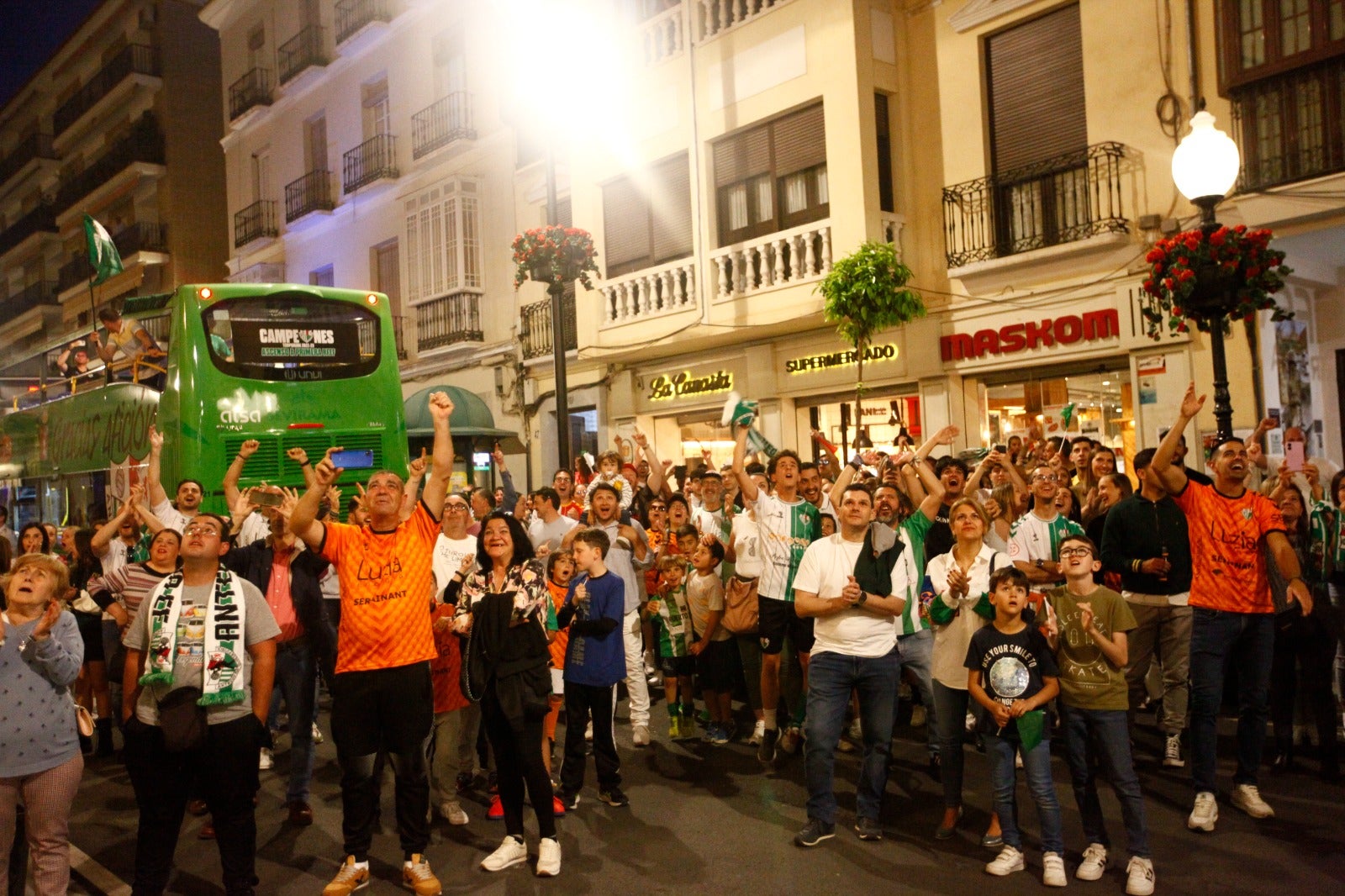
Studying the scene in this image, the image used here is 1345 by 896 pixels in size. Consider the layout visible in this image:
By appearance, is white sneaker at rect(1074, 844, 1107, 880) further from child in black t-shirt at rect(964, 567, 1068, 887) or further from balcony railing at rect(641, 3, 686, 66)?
balcony railing at rect(641, 3, 686, 66)

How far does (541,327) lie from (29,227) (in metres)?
33.5

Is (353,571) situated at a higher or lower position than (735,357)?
lower

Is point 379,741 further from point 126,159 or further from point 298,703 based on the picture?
point 126,159

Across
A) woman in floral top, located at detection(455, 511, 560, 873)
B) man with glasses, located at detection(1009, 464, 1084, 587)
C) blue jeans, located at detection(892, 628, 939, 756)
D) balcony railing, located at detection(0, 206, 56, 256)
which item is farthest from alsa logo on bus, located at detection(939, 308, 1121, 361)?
balcony railing, located at detection(0, 206, 56, 256)

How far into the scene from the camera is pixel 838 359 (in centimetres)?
1622

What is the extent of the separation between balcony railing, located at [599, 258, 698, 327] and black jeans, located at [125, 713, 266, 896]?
43.2 ft

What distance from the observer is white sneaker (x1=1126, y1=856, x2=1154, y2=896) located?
5031 mm

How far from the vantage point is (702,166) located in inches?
690

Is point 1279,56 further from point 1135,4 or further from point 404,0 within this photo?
point 404,0

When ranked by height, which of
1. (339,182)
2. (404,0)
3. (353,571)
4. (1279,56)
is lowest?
(353,571)

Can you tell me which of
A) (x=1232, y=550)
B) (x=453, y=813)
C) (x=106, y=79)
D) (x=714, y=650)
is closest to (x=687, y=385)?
(x=714, y=650)

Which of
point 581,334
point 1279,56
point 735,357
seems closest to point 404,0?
point 581,334

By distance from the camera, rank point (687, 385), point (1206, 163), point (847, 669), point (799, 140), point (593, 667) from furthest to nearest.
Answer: point (687, 385), point (799, 140), point (1206, 163), point (593, 667), point (847, 669)

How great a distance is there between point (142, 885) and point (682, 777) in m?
3.53
